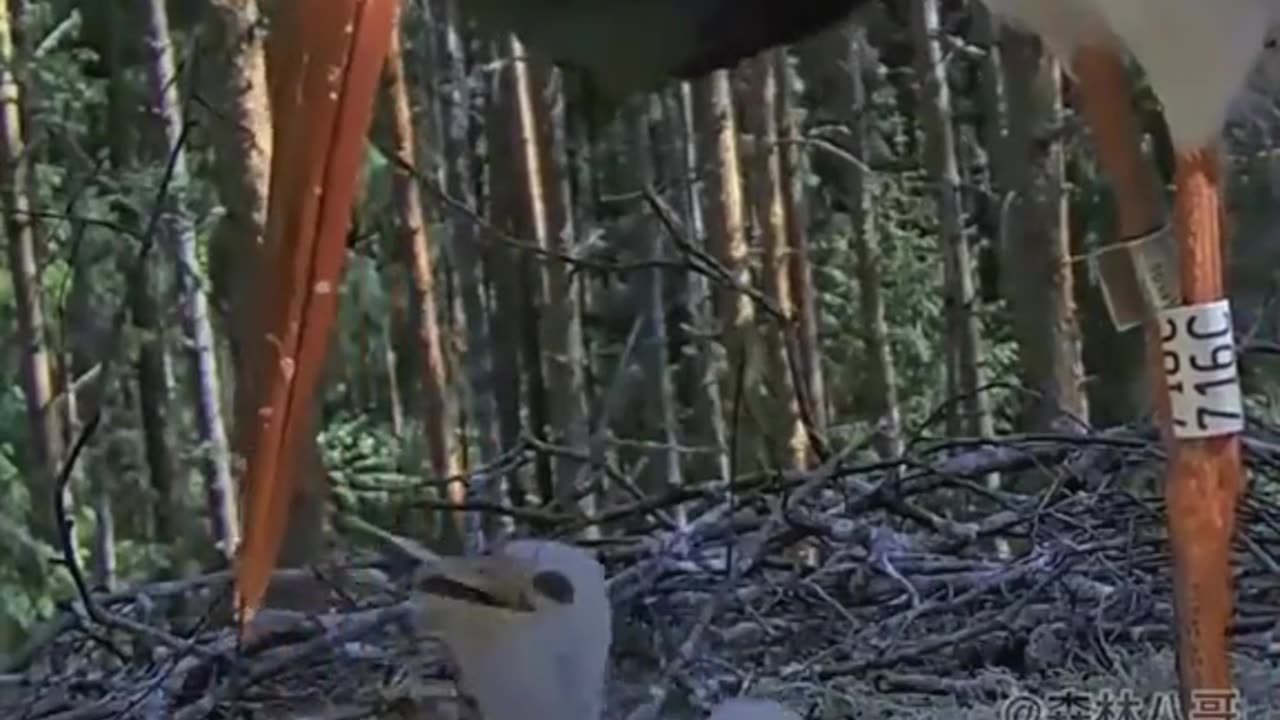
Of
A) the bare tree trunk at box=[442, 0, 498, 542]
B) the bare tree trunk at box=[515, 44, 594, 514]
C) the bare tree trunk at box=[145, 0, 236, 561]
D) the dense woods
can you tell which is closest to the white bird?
the dense woods

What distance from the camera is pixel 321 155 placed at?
0.88 meters

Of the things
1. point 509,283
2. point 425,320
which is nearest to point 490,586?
point 425,320

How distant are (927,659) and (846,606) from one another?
15 centimetres

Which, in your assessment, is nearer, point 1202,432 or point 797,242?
point 1202,432

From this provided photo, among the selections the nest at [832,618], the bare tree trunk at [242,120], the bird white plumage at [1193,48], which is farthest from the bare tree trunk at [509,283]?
the bird white plumage at [1193,48]

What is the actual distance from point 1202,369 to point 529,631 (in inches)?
16.3

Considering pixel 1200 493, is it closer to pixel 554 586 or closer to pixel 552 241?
pixel 554 586

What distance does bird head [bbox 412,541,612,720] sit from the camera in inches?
45.4

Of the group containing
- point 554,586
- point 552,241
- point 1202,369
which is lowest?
point 554,586

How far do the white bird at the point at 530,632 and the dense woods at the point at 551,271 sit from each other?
1243mm

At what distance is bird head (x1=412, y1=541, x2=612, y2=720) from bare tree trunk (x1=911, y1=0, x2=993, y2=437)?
7.97ft

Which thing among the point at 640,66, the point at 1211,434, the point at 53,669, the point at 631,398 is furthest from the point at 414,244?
the point at 1211,434

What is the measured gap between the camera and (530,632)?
1.16 metres

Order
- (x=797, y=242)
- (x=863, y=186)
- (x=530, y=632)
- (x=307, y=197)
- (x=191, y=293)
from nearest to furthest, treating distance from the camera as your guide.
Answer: (x=307, y=197) < (x=530, y=632) < (x=191, y=293) < (x=797, y=242) < (x=863, y=186)
